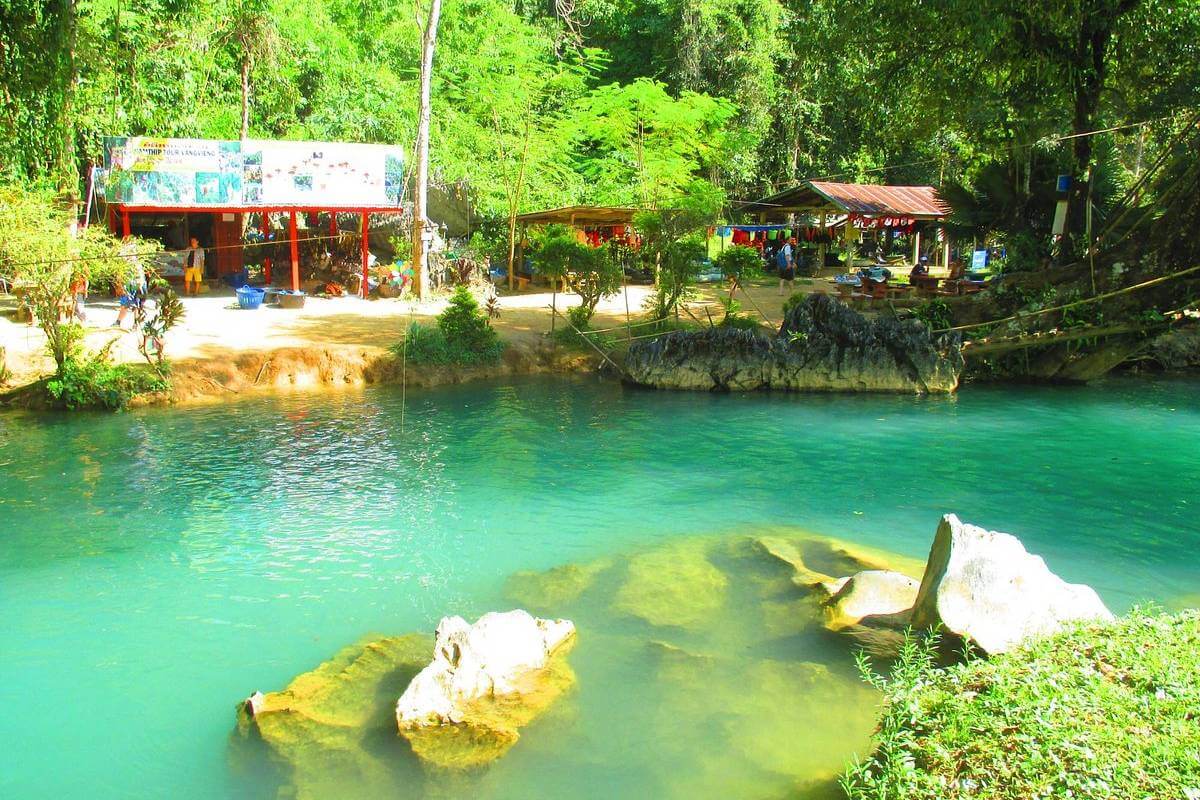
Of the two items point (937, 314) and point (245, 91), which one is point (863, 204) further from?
point (245, 91)

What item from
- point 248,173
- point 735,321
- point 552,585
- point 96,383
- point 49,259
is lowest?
→ point 552,585

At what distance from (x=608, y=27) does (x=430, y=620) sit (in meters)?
33.1

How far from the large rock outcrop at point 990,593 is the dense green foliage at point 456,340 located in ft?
37.9

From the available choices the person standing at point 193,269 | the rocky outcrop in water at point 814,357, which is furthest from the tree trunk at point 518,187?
the rocky outcrop in water at point 814,357

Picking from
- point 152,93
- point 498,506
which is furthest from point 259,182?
point 498,506

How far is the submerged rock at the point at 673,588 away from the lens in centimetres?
747

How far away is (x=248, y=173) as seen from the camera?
20688mm

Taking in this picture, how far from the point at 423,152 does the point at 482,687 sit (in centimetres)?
1710

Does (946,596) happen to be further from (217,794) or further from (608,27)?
(608,27)

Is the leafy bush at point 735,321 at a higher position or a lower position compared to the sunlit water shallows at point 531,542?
higher

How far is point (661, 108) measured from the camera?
28438mm

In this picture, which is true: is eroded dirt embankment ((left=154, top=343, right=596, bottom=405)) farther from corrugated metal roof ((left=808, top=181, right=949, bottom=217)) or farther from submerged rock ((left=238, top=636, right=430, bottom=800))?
corrugated metal roof ((left=808, top=181, right=949, bottom=217))

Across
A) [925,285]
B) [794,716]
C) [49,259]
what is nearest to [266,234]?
[49,259]

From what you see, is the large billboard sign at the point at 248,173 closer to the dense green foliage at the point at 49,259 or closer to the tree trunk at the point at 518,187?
the tree trunk at the point at 518,187
